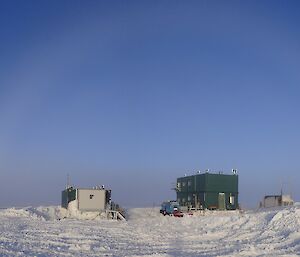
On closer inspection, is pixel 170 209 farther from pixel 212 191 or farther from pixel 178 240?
pixel 178 240

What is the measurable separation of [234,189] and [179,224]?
58.0ft

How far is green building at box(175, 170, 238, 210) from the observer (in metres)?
44.4

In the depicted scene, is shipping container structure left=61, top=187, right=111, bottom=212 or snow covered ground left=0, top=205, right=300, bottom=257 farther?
shipping container structure left=61, top=187, right=111, bottom=212

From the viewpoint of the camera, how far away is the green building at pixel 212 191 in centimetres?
4441

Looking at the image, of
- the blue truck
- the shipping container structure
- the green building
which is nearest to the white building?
the green building

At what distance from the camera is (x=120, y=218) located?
37750mm

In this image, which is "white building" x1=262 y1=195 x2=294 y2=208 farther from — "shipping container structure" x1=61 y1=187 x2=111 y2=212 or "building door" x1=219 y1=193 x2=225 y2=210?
"shipping container structure" x1=61 y1=187 x2=111 y2=212

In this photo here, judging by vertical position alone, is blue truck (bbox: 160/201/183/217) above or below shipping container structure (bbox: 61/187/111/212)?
below

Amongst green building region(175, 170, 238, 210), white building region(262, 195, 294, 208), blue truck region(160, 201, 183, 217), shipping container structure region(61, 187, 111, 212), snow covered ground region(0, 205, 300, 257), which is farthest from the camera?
white building region(262, 195, 294, 208)

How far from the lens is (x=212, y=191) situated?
4472cm

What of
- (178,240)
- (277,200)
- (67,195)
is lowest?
(178,240)

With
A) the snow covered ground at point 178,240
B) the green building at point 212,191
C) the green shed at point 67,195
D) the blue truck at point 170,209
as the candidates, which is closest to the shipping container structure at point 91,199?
the green shed at point 67,195

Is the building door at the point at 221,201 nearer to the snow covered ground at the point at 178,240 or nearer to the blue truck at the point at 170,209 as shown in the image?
the blue truck at the point at 170,209

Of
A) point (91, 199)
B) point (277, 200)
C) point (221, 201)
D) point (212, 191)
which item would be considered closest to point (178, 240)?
point (91, 199)
